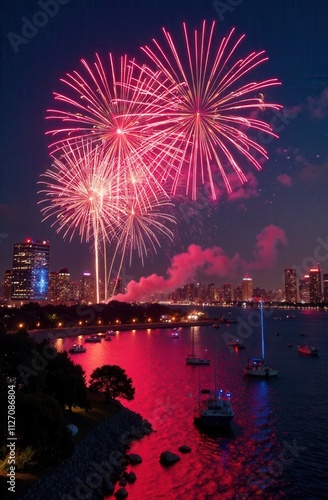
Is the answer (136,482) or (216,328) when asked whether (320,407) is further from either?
(216,328)

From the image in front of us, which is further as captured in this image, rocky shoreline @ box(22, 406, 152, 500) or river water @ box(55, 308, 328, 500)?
river water @ box(55, 308, 328, 500)

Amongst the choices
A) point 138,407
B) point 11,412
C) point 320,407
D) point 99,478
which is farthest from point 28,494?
point 320,407

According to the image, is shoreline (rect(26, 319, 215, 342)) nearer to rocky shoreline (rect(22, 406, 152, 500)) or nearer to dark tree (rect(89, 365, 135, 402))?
dark tree (rect(89, 365, 135, 402))

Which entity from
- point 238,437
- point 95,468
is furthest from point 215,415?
point 95,468

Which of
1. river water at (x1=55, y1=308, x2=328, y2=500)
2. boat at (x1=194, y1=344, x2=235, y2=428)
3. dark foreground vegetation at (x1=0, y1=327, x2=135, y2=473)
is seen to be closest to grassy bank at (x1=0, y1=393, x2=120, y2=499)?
dark foreground vegetation at (x1=0, y1=327, x2=135, y2=473)

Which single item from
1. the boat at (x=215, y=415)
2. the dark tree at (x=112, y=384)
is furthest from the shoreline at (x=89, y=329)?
the boat at (x=215, y=415)

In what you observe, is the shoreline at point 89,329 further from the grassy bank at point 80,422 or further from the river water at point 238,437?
the grassy bank at point 80,422
